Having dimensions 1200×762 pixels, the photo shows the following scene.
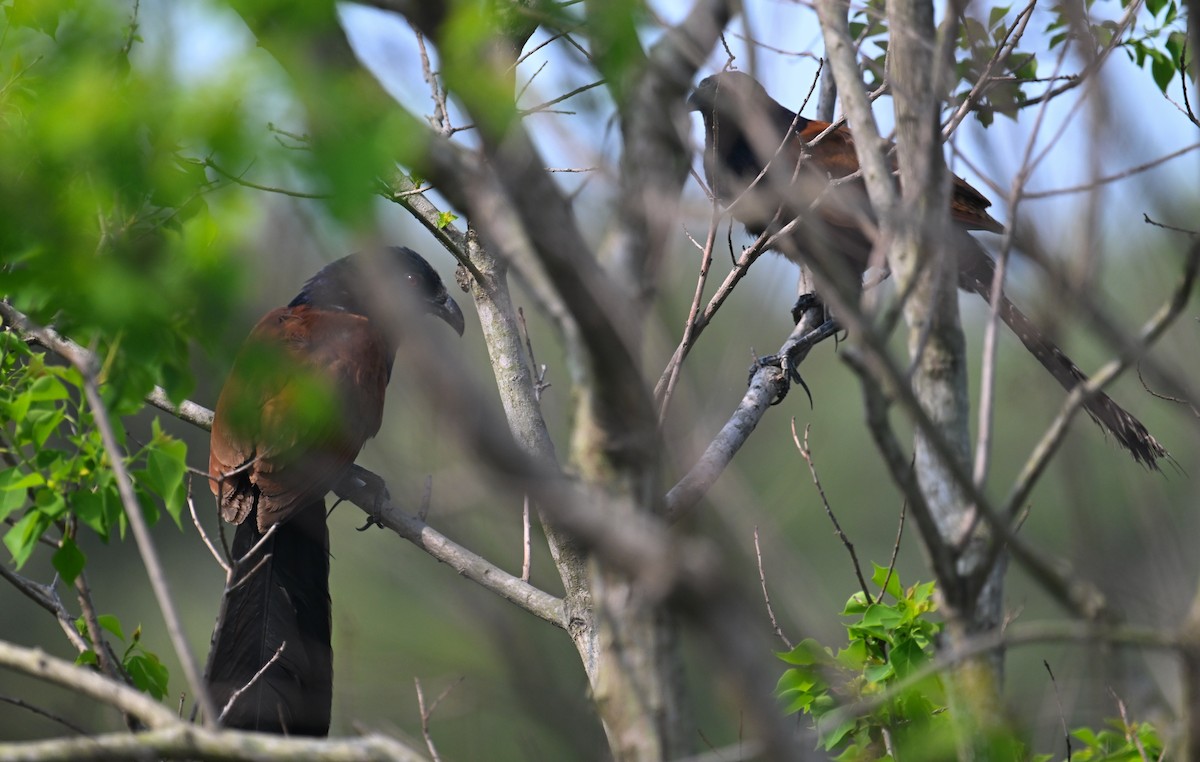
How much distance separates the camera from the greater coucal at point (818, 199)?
5.87 feet

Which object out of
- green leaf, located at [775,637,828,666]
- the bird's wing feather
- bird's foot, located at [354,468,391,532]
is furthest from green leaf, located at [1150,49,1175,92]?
bird's foot, located at [354,468,391,532]

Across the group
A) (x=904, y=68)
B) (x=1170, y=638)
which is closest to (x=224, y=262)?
(x=904, y=68)

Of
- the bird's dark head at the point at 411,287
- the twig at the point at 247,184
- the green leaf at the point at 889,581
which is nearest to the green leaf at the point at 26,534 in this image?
the twig at the point at 247,184

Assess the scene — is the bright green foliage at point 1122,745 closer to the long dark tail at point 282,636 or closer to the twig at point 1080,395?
the twig at point 1080,395

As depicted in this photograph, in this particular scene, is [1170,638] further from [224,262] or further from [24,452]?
[24,452]

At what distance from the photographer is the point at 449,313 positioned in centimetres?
477

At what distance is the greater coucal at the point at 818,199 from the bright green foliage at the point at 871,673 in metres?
0.59

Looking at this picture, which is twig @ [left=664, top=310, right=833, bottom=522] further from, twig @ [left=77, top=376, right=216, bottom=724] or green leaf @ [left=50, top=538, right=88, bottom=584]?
green leaf @ [left=50, top=538, right=88, bottom=584]

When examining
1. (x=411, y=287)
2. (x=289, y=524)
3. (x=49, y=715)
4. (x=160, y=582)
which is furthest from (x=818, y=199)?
(x=411, y=287)

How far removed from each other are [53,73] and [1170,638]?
1.73 m

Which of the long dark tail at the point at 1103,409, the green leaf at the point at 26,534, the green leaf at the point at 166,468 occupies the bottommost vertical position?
the green leaf at the point at 26,534

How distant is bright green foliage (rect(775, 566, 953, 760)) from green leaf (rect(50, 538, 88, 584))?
141 centimetres

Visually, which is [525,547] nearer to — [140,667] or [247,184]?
[140,667]

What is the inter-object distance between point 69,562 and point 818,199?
1.62 metres
